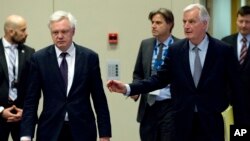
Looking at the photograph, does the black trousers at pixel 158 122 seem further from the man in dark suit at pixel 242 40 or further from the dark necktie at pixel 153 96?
the man in dark suit at pixel 242 40

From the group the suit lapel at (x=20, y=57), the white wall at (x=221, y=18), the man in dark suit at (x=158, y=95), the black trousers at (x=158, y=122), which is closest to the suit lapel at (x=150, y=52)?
the man in dark suit at (x=158, y=95)

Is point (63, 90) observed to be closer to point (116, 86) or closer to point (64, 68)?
point (64, 68)

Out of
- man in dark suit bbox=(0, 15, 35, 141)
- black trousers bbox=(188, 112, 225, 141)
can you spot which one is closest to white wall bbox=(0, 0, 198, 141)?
man in dark suit bbox=(0, 15, 35, 141)

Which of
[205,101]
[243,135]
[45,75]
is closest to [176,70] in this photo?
[205,101]

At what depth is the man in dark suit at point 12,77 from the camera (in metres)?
4.79

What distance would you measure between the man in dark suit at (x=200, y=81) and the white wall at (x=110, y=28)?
2.34 meters

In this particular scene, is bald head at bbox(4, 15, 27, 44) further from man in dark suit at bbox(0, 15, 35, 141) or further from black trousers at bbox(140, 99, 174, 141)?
black trousers at bbox(140, 99, 174, 141)

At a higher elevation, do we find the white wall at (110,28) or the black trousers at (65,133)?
the white wall at (110,28)

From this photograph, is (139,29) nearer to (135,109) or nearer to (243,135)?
(135,109)

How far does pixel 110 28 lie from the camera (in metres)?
6.26

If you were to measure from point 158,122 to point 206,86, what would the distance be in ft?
3.79

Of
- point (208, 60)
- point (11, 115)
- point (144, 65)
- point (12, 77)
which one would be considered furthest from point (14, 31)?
point (208, 60)

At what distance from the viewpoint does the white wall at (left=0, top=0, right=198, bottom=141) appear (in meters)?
6.20

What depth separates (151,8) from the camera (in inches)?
242
